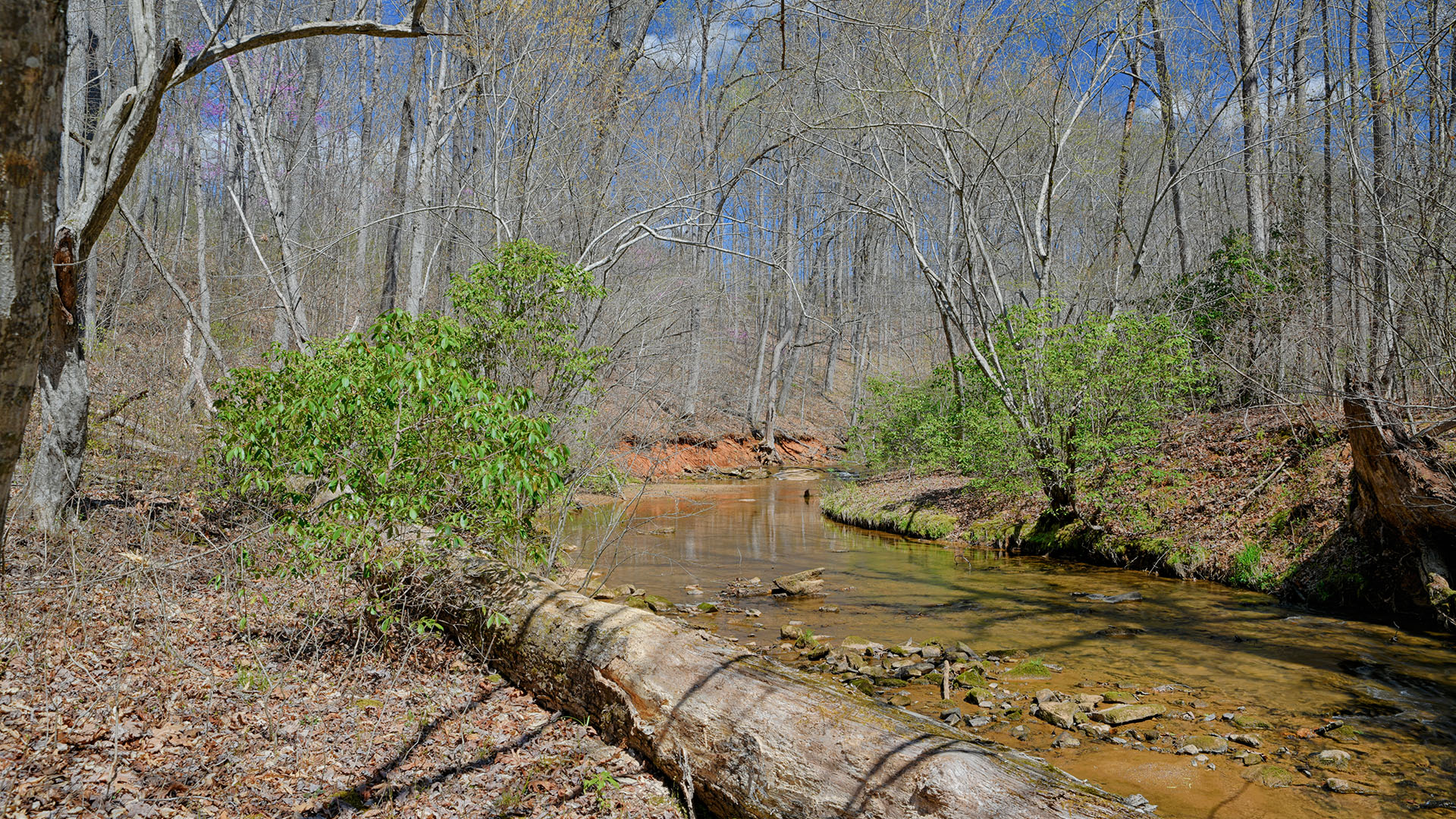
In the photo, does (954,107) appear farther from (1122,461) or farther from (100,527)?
(100,527)

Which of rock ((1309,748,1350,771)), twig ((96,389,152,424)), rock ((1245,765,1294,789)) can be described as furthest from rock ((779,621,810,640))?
twig ((96,389,152,424))

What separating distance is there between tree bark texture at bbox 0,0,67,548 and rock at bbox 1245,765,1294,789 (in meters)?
5.71

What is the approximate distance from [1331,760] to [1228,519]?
6.17 meters

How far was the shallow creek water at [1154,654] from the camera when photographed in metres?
4.50

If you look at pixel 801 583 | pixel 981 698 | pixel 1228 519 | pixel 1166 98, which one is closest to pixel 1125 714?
pixel 981 698

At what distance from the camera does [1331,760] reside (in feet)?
15.3

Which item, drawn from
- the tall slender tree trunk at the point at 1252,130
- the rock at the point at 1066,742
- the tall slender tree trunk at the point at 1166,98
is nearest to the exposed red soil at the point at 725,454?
the tall slender tree trunk at the point at 1166,98

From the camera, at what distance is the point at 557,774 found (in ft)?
13.2

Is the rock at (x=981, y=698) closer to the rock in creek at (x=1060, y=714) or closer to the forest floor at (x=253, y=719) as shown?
the rock in creek at (x=1060, y=714)

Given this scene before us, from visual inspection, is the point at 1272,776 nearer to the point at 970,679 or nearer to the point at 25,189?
the point at 970,679

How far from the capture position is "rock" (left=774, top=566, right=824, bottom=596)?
9.51 m

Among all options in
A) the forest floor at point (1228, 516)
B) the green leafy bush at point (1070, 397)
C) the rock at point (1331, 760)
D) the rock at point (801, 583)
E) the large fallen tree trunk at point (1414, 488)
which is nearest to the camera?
the rock at point (1331, 760)

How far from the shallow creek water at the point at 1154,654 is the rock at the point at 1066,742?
6 cm

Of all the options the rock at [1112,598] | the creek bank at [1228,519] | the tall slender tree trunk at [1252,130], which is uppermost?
the tall slender tree trunk at [1252,130]
